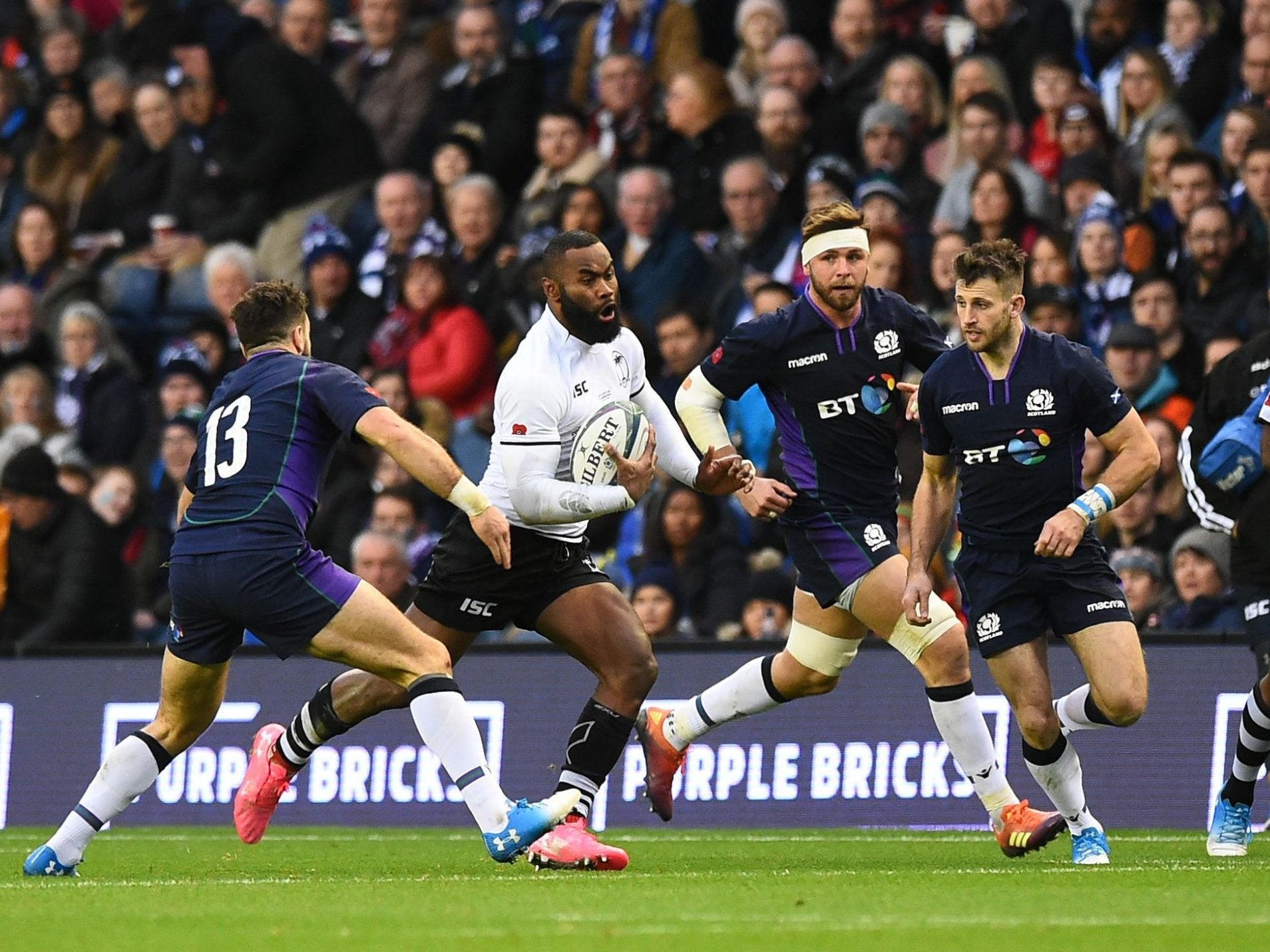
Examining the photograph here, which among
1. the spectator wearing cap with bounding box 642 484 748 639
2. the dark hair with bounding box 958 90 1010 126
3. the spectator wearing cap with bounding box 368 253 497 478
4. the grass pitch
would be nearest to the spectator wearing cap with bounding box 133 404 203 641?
the spectator wearing cap with bounding box 368 253 497 478

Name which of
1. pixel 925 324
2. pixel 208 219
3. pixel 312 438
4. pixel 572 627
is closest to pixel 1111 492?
pixel 925 324

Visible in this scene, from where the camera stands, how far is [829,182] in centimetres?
1569

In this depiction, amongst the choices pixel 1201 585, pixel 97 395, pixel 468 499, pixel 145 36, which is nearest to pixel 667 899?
pixel 468 499

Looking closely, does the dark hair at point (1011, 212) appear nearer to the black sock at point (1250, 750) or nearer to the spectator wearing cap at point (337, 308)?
the spectator wearing cap at point (337, 308)

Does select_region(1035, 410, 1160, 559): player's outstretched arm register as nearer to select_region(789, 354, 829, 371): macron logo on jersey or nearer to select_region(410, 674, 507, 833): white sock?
select_region(789, 354, 829, 371): macron logo on jersey

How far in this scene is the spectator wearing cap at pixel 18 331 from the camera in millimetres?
18000

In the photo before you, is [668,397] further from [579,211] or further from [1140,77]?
[1140,77]

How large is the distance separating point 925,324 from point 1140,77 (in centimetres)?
523

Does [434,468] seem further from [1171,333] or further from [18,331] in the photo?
[18,331]

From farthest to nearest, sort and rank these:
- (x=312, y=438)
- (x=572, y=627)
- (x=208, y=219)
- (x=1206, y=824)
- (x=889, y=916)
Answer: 1. (x=208, y=219)
2. (x=1206, y=824)
3. (x=572, y=627)
4. (x=312, y=438)
5. (x=889, y=916)

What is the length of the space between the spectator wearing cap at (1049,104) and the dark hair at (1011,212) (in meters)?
0.93

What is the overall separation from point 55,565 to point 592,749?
6699 mm

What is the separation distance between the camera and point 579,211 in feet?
53.4

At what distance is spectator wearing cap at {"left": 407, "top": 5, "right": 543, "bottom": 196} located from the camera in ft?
59.2
